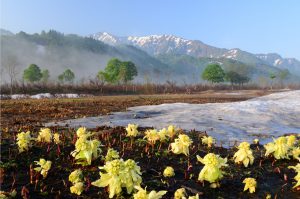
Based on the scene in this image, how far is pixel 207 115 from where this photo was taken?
1430cm

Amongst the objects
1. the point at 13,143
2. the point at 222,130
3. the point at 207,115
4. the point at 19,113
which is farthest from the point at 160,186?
the point at 19,113

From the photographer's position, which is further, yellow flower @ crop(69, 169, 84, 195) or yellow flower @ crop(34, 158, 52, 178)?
yellow flower @ crop(34, 158, 52, 178)

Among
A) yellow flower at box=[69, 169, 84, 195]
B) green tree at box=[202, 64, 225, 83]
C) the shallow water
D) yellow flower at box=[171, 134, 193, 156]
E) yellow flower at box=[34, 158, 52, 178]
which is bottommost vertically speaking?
the shallow water

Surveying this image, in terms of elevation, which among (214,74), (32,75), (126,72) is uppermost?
(126,72)

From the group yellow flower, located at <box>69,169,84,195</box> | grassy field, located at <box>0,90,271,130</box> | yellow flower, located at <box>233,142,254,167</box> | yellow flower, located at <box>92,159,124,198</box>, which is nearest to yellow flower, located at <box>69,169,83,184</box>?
yellow flower, located at <box>69,169,84,195</box>

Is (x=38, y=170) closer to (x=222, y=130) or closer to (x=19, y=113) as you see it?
(x=222, y=130)

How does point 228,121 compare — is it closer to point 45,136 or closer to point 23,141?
point 45,136

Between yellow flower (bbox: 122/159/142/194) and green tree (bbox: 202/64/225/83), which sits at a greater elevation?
green tree (bbox: 202/64/225/83)

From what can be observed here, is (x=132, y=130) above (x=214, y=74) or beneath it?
beneath

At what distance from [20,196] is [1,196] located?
353 mm

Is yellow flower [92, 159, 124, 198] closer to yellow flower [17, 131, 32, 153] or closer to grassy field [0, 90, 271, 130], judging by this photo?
yellow flower [17, 131, 32, 153]

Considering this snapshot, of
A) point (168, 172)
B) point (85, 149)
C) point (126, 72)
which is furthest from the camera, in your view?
point (126, 72)

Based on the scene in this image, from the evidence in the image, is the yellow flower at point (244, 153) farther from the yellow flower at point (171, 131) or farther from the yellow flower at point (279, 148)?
the yellow flower at point (171, 131)

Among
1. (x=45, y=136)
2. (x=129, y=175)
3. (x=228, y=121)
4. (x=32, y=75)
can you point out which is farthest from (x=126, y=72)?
(x=129, y=175)
